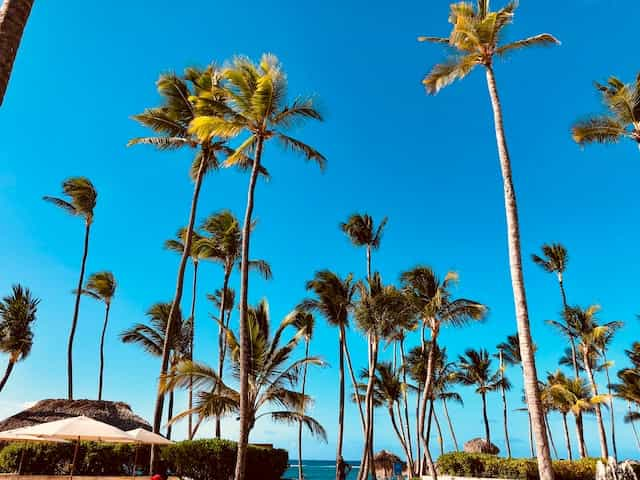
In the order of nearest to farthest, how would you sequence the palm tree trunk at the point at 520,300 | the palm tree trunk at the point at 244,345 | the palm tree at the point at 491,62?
the palm tree trunk at the point at 520,300 → the palm tree at the point at 491,62 → the palm tree trunk at the point at 244,345

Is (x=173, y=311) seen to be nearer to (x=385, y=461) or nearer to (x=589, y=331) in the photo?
(x=589, y=331)

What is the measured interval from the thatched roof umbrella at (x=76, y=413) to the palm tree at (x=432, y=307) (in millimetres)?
12091

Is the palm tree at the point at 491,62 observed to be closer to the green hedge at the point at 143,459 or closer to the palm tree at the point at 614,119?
the palm tree at the point at 614,119

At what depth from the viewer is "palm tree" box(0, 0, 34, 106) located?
4.44 metres

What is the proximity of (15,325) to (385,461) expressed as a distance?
110ft

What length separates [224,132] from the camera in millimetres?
15102

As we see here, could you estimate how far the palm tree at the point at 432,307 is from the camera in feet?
72.2

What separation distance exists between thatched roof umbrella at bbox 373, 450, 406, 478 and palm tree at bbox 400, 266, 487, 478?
25899 millimetres

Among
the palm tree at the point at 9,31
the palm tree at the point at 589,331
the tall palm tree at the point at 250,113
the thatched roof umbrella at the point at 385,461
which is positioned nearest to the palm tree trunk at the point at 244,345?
the tall palm tree at the point at 250,113

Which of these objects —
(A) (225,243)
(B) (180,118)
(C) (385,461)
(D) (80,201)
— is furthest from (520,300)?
(C) (385,461)

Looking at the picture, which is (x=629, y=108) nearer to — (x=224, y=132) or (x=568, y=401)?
(x=224, y=132)

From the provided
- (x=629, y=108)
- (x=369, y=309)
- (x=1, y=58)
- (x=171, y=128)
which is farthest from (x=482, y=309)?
(x=1, y=58)

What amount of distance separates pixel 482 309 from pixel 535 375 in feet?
35.3

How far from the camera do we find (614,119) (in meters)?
18.3
